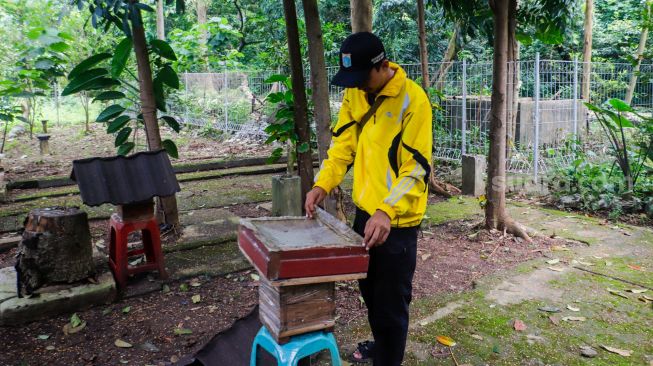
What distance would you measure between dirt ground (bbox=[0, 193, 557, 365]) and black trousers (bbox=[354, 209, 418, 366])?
788 millimetres

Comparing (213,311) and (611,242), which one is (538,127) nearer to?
(611,242)

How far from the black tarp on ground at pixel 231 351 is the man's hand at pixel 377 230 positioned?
1032 millimetres

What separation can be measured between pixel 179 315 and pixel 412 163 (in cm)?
231

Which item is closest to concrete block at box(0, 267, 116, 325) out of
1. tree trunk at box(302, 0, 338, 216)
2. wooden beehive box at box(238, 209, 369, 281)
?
wooden beehive box at box(238, 209, 369, 281)

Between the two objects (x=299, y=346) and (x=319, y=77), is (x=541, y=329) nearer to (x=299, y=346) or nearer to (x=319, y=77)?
(x=299, y=346)

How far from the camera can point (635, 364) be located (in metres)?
3.05

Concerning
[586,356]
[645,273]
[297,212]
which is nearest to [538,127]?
[645,273]

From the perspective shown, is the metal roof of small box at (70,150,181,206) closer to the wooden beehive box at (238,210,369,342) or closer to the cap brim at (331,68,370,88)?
the wooden beehive box at (238,210,369,342)

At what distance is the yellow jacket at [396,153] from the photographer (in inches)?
91.4

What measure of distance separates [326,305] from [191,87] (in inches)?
577

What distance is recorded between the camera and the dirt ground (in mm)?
3242

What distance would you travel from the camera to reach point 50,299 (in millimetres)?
→ 3664

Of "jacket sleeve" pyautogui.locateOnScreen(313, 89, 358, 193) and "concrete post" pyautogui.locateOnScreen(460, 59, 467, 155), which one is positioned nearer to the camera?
"jacket sleeve" pyautogui.locateOnScreen(313, 89, 358, 193)

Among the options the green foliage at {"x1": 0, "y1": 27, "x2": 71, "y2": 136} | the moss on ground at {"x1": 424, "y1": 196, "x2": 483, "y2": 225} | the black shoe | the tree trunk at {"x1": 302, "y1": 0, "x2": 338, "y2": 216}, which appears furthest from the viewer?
the green foliage at {"x1": 0, "y1": 27, "x2": 71, "y2": 136}
